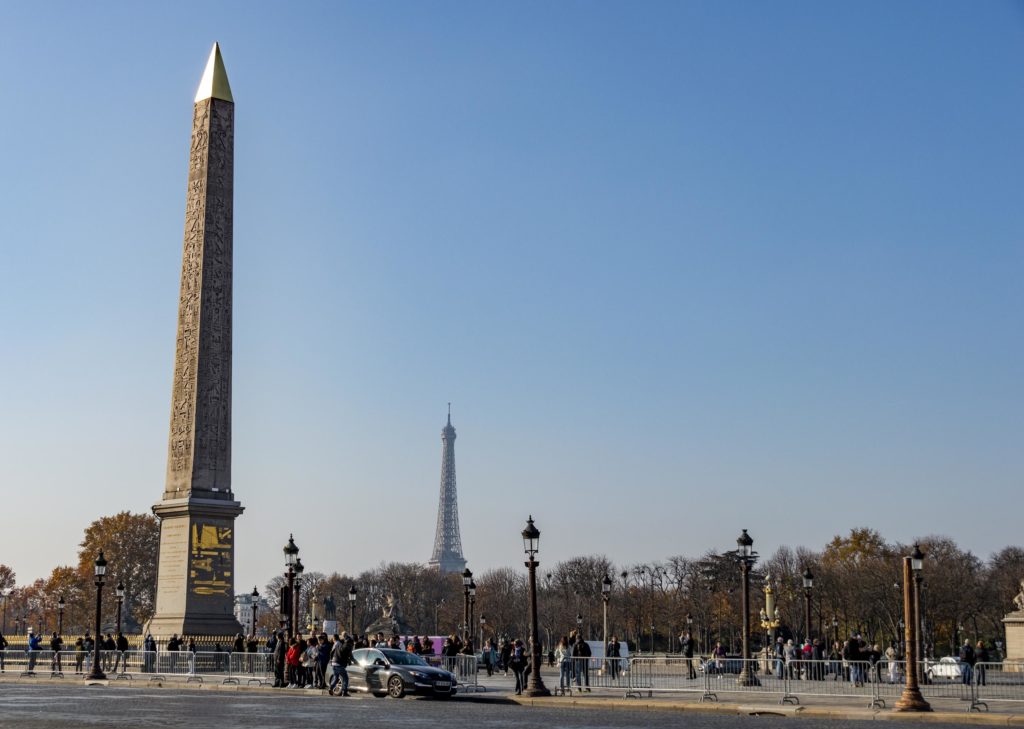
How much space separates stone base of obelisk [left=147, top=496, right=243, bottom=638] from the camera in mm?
39344

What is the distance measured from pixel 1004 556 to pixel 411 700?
96.2 meters

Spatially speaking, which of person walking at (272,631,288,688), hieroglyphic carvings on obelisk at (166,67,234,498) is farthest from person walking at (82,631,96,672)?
person walking at (272,631,288,688)

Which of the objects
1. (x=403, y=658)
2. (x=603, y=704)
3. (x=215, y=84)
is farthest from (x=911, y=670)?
(x=215, y=84)

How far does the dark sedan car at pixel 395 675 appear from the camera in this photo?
97.4 ft

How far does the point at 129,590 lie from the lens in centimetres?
8838

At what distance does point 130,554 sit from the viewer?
292 feet

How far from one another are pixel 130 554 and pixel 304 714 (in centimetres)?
7069

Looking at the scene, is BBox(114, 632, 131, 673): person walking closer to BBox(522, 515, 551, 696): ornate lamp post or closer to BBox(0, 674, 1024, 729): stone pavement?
BBox(0, 674, 1024, 729): stone pavement

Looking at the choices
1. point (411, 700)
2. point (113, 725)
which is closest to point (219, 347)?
point (411, 700)

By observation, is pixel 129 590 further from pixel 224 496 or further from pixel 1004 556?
pixel 1004 556

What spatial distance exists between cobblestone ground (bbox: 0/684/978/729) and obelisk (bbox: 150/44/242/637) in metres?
9.21

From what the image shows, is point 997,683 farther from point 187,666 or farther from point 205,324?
point 205,324

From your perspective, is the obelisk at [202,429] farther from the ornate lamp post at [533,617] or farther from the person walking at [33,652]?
the ornate lamp post at [533,617]

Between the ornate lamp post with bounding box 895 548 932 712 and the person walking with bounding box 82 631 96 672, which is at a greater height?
the ornate lamp post with bounding box 895 548 932 712
